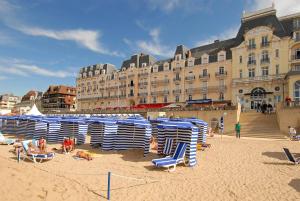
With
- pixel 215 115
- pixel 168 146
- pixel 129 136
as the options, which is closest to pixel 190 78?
pixel 215 115

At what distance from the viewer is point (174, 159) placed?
1203 cm

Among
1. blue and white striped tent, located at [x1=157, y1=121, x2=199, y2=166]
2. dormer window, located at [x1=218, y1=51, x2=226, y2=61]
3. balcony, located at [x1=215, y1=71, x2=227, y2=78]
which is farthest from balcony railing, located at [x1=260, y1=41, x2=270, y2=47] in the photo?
blue and white striped tent, located at [x1=157, y1=121, x2=199, y2=166]

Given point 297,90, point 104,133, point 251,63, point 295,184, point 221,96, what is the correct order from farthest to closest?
1. point 221,96
2. point 251,63
3. point 297,90
4. point 104,133
5. point 295,184

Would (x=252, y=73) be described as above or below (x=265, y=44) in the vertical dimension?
below

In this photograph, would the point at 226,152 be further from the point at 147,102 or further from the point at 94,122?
the point at 147,102

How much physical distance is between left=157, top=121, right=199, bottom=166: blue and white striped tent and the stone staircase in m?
15.0

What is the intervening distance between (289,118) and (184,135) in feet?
60.6

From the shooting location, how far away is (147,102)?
53.4 metres

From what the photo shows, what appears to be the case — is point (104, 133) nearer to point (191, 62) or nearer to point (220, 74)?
point (220, 74)

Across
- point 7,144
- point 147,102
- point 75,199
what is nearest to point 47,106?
point 147,102

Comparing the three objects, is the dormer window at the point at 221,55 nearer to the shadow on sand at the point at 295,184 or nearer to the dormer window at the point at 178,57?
the dormer window at the point at 178,57

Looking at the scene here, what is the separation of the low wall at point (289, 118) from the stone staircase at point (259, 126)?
0.69 m

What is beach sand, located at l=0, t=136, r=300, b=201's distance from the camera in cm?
855

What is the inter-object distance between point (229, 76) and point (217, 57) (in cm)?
427
